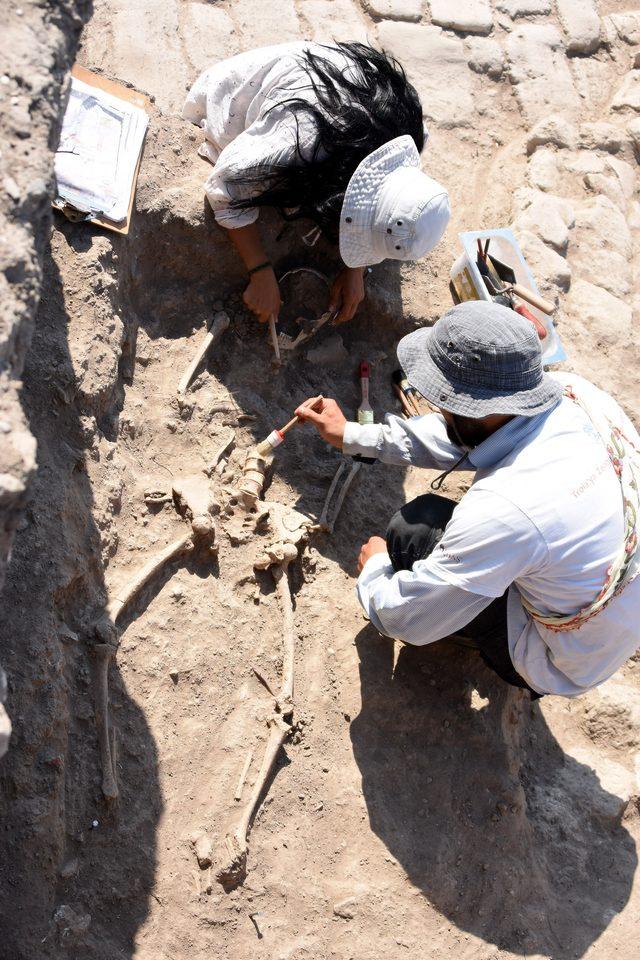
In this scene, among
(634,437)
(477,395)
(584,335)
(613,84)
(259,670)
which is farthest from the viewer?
(613,84)

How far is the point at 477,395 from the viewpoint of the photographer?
285 centimetres

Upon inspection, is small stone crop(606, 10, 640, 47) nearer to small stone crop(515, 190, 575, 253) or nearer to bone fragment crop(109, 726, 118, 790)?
small stone crop(515, 190, 575, 253)

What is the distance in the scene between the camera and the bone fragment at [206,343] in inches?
151

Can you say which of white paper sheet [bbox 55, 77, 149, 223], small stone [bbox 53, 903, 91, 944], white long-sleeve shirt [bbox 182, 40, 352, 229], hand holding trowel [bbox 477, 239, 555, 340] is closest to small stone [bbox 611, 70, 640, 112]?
hand holding trowel [bbox 477, 239, 555, 340]

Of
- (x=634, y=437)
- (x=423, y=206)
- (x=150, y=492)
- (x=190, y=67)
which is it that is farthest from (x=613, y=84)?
(x=150, y=492)

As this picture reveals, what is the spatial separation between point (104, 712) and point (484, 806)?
1.46 metres

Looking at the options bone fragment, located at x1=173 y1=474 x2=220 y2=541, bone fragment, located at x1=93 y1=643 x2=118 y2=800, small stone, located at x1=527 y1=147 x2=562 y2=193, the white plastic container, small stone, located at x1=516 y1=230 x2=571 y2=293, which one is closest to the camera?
bone fragment, located at x1=93 y1=643 x2=118 y2=800

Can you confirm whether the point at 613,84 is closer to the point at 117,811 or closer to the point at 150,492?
the point at 150,492

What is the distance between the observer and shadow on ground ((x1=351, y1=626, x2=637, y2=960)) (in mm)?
3170

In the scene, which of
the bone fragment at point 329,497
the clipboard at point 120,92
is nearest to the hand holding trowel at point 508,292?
the bone fragment at point 329,497

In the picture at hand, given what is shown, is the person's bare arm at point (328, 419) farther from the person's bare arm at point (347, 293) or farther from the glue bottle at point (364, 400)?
the person's bare arm at point (347, 293)

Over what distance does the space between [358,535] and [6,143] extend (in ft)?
7.39

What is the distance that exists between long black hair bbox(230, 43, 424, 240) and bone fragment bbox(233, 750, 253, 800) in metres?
2.11

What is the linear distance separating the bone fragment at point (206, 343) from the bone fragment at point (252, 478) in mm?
416
